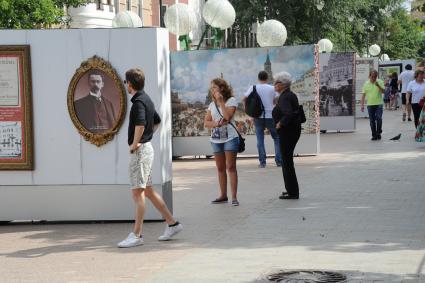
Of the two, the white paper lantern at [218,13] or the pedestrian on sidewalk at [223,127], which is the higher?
the white paper lantern at [218,13]

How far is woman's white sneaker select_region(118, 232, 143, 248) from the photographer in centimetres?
916

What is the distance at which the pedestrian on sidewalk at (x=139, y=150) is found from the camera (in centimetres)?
923

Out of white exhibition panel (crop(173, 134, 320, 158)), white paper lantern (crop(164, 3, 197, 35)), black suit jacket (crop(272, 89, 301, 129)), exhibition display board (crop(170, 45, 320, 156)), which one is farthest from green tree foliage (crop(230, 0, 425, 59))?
black suit jacket (crop(272, 89, 301, 129))

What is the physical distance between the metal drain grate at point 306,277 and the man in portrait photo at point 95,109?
12.1ft

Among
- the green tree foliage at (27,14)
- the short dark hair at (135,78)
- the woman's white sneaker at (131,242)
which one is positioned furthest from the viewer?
the green tree foliage at (27,14)

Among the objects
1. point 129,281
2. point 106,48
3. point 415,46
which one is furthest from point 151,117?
point 415,46

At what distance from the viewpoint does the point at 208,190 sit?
14016 mm

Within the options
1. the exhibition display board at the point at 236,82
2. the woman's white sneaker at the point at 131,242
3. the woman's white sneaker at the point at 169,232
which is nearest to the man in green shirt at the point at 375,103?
the exhibition display board at the point at 236,82

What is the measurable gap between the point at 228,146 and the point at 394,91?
34026 mm

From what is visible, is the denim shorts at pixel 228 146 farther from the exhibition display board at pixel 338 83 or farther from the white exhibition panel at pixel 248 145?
the exhibition display board at pixel 338 83

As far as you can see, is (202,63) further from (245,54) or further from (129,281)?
(129,281)

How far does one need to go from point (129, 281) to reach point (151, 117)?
91.8 inches

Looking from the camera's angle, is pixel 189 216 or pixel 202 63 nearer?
pixel 189 216

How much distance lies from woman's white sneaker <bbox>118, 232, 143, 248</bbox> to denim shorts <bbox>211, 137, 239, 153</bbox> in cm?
289
